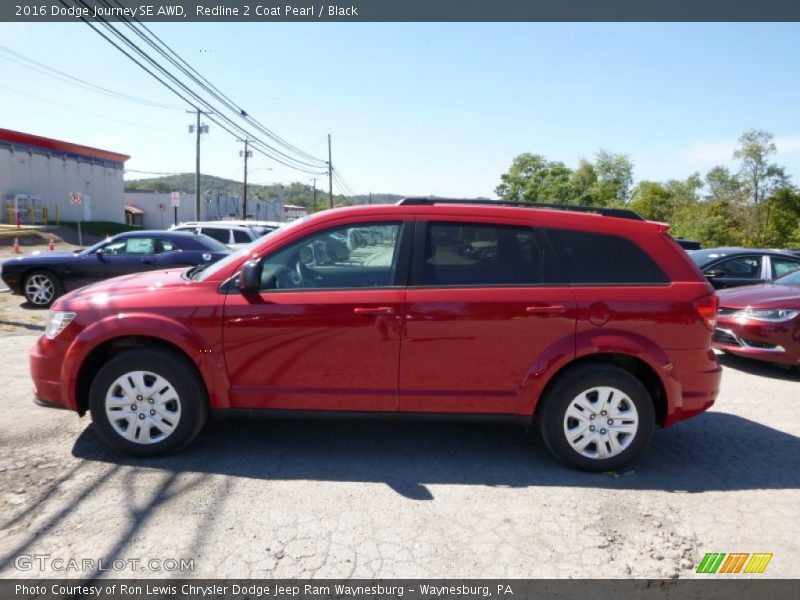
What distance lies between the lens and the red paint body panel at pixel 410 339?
3.79 meters

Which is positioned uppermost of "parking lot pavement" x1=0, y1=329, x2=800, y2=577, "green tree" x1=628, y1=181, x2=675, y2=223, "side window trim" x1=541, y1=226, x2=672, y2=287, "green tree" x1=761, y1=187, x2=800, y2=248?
"green tree" x1=628, y1=181, x2=675, y2=223

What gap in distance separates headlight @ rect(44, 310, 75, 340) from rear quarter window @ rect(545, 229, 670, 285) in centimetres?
343

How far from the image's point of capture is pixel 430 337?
379cm

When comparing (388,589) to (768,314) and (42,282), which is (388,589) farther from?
(42,282)

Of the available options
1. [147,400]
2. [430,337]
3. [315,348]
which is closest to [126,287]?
[147,400]

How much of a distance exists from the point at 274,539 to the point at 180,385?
1.37 metres

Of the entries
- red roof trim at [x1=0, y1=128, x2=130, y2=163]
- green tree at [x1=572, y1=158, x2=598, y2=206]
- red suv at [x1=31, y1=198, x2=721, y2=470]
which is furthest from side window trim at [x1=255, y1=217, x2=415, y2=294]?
green tree at [x1=572, y1=158, x2=598, y2=206]

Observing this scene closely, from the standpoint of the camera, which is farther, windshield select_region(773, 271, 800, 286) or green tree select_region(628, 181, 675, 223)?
green tree select_region(628, 181, 675, 223)

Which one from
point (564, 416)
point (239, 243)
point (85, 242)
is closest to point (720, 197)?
point (239, 243)

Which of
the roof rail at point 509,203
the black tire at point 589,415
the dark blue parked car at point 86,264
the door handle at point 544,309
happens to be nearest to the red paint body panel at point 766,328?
the roof rail at point 509,203

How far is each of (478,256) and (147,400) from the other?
2.49 m

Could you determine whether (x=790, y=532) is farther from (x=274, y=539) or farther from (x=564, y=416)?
(x=274, y=539)

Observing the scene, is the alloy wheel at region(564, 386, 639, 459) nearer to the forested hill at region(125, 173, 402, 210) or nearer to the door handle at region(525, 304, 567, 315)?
the door handle at region(525, 304, 567, 315)

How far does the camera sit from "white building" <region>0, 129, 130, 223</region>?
41.0 m
